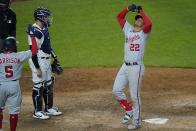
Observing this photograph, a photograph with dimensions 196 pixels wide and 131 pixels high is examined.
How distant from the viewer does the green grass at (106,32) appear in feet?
49.9

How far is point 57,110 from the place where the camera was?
33.8 feet

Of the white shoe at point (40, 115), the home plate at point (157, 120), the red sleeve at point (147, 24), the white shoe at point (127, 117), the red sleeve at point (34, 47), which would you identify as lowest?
the white shoe at point (40, 115)

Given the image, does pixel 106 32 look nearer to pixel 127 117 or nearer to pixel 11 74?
pixel 127 117

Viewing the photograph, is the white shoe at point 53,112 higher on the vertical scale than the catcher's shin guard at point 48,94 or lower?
lower

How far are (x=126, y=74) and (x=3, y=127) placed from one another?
99.0 inches

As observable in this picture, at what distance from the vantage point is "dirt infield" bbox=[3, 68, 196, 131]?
946 centimetres

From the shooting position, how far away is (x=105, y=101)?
36.3 ft

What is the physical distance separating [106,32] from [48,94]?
8.57m

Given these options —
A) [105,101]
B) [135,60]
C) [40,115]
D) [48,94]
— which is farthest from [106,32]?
[135,60]

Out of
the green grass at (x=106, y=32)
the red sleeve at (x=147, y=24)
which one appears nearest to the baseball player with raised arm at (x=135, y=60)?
the red sleeve at (x=147, y=24)

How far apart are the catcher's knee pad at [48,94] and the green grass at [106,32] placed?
4.43 meters

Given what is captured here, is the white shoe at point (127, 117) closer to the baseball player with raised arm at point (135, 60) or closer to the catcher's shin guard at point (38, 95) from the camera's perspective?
the baseball player with raised arm at point (135, 60)

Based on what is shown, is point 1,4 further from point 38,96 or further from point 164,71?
point 164,71

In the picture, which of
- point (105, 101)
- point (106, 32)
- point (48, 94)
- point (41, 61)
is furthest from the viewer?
point (106, 32)
